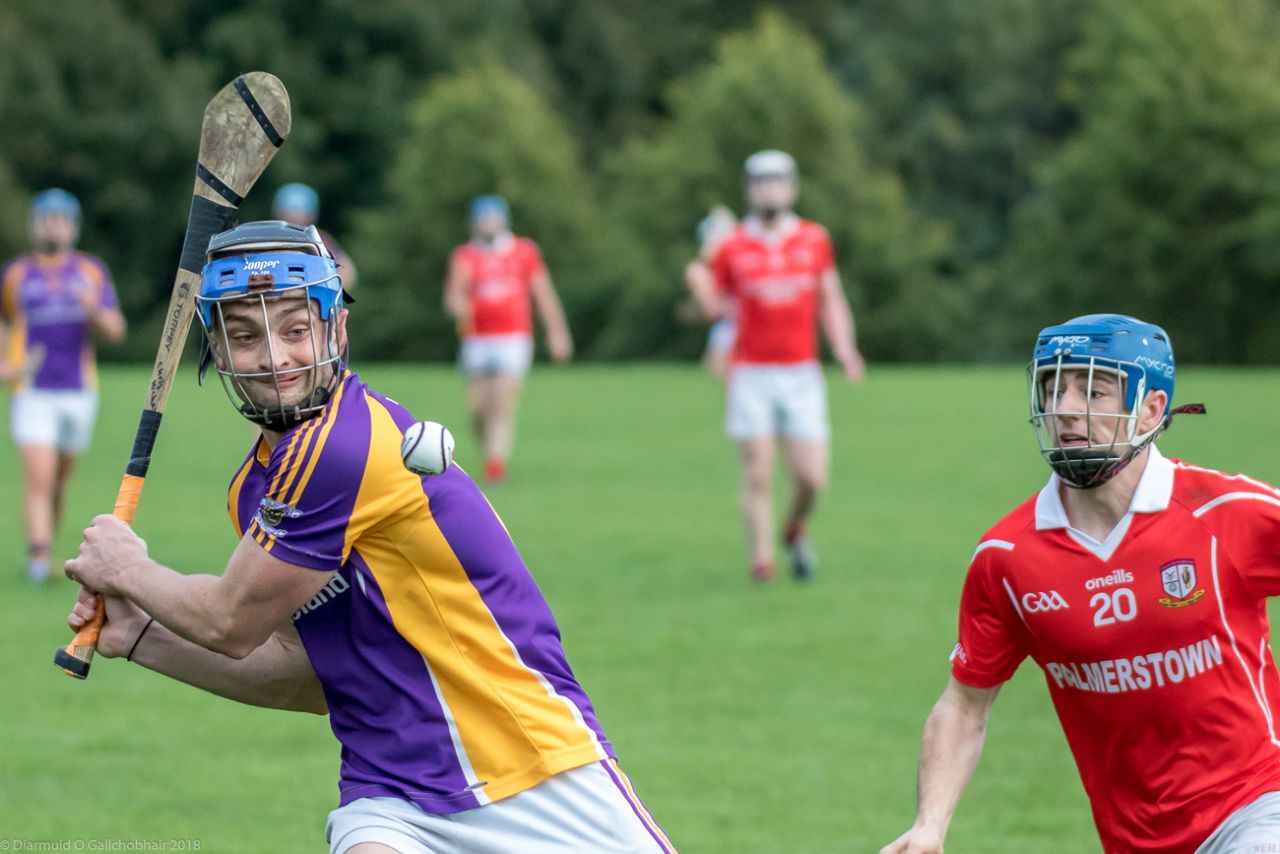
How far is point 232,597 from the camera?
397 cm

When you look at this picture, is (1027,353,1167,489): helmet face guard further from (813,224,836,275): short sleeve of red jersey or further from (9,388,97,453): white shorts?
(9,388,97,453): white shorts

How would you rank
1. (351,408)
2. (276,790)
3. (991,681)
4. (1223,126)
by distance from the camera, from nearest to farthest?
(351,408) < (991,681) < (276,790) < (1223,126)

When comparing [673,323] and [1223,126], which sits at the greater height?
[1223,126]

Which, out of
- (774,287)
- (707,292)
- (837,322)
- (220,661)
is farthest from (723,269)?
(220,661)

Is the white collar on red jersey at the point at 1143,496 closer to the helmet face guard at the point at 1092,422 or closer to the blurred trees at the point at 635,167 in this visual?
the helmet face guard at the point at 1092,422

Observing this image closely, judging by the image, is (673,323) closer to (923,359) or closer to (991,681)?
(923,359)

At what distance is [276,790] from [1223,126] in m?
49.3

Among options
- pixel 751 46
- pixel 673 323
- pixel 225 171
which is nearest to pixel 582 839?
pixel 225 171

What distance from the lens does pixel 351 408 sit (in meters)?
4.03

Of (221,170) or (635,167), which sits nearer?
(221,170)

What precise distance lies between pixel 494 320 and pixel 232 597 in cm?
1488

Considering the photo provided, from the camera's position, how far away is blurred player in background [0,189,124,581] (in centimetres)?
1226

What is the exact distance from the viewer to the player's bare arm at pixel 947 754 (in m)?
4.34

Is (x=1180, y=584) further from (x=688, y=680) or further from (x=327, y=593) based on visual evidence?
(x=688, y=680)
